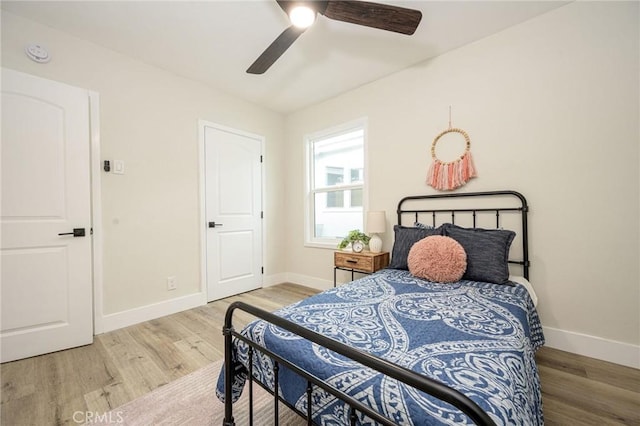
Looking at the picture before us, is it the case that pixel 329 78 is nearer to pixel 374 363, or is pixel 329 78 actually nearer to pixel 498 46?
pixel 498 46

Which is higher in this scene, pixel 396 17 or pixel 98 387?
pixel 396 17

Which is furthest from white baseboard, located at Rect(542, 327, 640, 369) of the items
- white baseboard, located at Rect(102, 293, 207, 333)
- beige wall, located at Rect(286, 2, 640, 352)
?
white baseboard, located at Rect(102, 293, 207, 333)

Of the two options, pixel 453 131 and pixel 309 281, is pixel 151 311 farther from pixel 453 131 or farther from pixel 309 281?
pixel 453 131

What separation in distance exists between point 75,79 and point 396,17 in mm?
2641

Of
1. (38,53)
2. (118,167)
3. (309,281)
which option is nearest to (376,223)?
(309,281)

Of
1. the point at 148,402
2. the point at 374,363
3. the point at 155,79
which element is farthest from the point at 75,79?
the point at 374,363

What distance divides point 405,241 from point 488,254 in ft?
2.04

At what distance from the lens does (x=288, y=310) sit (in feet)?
4.51

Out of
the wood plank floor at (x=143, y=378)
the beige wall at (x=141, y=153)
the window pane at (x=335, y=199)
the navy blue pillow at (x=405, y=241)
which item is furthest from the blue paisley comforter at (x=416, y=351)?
the window pane at (x=335, y=199)

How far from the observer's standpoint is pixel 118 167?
243 centimetres

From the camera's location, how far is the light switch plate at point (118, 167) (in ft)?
7.92

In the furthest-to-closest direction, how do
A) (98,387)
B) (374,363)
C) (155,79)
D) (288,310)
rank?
(155,79)
(98,387)
(288,310)
(374,363)

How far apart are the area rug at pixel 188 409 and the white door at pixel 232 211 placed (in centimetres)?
161

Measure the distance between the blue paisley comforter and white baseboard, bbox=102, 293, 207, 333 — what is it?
1778 mm
